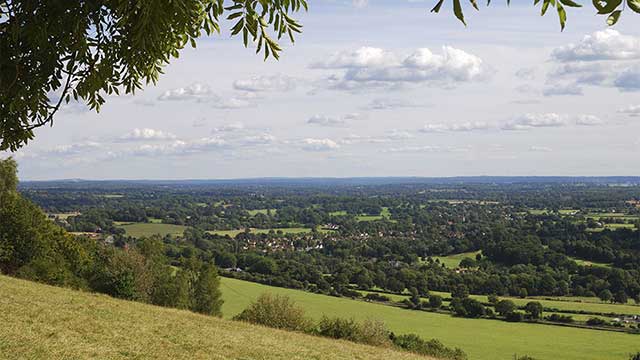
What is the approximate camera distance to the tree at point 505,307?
2739 inches

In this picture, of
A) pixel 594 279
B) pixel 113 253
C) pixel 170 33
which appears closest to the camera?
pixel 170 33

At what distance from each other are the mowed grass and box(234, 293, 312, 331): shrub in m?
14.3

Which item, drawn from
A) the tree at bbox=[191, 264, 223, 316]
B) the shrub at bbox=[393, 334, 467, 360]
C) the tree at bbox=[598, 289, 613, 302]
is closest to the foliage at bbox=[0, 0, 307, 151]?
the shrub at bbox=[393, 334, 467, 360]

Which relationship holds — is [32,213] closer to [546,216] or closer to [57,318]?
[57,318]

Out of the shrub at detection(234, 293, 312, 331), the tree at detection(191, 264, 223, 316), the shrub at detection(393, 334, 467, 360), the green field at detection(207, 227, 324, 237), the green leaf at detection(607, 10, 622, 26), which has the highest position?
the green leaf at detection(607, 10, 622, 26)

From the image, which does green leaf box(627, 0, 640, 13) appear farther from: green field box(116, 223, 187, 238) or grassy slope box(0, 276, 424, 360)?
green field box(116, 223, 187, 238)

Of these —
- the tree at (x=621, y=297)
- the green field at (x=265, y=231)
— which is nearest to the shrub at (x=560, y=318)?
the tree at (x=621, y=297)

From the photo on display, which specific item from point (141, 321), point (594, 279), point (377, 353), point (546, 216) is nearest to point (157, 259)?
point (141, 321)

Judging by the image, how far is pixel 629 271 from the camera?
3777 inches

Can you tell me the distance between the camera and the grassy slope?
16719 mm

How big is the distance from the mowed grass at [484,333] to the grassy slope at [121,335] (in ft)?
81.8

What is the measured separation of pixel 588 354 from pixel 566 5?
55.1m

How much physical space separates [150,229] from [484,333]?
368ft

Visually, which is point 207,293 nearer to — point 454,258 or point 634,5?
point 634,5
